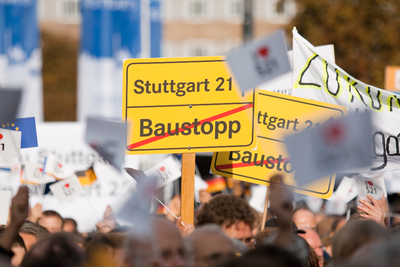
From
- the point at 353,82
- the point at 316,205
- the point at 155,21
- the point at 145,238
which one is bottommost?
the point at 316,205

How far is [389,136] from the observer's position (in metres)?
4.62

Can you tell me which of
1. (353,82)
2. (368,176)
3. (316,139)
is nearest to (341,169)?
(316,139)

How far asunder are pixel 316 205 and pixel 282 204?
23.1ft

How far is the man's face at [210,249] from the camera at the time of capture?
227 centimetres

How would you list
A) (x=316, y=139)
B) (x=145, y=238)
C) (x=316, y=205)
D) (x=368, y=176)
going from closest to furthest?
1. (x=145, y=238)
2. (x=316, y=139)
3. (x=368, y=176)
4. (x=316, y=205)

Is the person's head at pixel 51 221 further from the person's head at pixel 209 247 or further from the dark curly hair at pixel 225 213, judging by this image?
the person's head at pixel 209 247

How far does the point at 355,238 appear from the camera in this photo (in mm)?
2414

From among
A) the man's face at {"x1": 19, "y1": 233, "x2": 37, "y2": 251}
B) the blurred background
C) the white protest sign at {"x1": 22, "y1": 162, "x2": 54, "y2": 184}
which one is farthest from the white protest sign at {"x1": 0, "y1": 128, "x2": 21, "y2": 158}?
the white protest sign at {"x1": 22, "y1": 162, "x2": 54, "y2": 184}

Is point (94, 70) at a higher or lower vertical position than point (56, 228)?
higher

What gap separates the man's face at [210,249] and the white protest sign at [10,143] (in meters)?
1.83

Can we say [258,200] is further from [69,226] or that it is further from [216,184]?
[69,226]

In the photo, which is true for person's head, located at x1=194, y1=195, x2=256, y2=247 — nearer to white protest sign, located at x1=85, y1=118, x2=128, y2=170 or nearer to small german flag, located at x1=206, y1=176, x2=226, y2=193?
white protest sign, located at x1=85, y1=118, x2=128, y2=170

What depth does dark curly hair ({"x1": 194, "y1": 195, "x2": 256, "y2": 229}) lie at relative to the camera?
3.21 metres

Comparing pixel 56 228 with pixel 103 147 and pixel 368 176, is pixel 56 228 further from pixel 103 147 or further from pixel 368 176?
pixel 368 176
